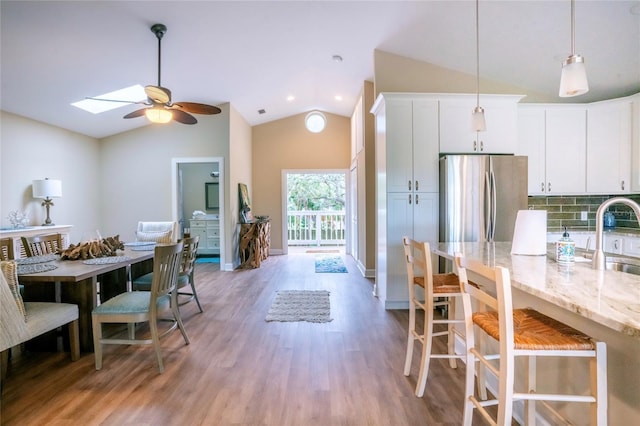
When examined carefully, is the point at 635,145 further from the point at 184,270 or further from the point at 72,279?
the point at 72,279

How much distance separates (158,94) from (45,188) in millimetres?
3110

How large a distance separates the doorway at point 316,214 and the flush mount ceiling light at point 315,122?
1170 mm

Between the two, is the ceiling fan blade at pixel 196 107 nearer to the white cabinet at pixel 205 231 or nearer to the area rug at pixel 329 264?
the area rug at pixel 329 264

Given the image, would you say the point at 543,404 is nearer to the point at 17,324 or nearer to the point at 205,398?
the point at 205,398

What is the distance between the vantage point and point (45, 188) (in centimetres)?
457

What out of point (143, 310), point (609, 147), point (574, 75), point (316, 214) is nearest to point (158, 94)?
point (143, 310)

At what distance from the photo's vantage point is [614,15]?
2641mm

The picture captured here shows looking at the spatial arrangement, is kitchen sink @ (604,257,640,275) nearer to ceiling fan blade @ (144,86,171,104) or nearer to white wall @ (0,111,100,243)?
ceiling fan blade @ (144,86,171,104)

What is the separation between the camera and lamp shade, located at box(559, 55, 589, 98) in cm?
150

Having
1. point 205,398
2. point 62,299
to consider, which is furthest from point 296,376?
point 62,299

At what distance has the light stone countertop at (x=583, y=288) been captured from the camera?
0.90 metres

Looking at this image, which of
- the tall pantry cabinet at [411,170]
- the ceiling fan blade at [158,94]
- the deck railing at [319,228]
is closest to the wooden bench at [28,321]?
the ceiling fan blade at [158,94]

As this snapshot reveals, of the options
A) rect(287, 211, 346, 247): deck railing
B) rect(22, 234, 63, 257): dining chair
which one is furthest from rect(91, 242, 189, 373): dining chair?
rect(287, 211, 346, 247): deck railing

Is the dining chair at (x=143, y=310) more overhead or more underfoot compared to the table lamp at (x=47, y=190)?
more underfoot
